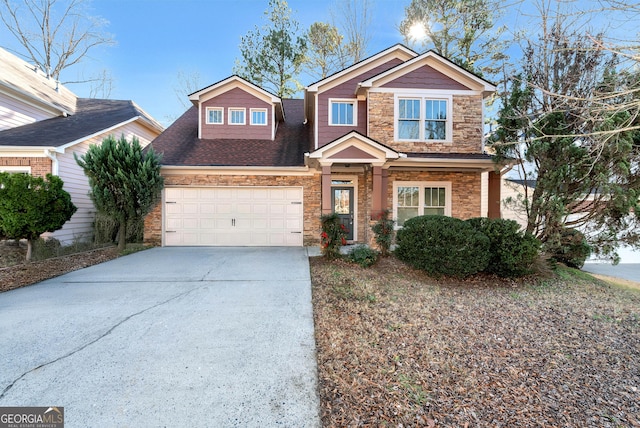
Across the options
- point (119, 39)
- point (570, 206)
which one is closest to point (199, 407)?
point (570, 206)

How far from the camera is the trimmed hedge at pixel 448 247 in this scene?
5609 millimetres

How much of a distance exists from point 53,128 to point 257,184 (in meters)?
8.38

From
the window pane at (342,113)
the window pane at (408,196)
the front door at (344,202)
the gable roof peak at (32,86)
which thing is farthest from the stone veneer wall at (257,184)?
the gable roof peak at (32,86)

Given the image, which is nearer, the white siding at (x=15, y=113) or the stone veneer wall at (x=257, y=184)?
the stone veneer wall at (x=257, y=184)

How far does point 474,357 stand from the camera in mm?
2953

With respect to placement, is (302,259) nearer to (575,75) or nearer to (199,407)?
(199,407)

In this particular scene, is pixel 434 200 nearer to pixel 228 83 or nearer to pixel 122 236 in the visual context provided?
pixel 228 83

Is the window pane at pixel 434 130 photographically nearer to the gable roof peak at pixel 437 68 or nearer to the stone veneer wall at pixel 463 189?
the stone veneer wall at pixel 463 189

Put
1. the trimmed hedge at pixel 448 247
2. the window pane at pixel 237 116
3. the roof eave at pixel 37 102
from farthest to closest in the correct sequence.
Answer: the window pane at pixel 237 116, the roof eave at pixel 37 102, the trimmed hedge at pixel 448 247

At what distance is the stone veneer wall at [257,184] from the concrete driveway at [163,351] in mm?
3788

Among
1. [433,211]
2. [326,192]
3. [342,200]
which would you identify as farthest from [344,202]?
[433,211]

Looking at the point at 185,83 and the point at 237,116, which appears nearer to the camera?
the point at 237,116

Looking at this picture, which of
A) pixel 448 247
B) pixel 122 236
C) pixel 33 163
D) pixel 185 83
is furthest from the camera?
pixel 185 83

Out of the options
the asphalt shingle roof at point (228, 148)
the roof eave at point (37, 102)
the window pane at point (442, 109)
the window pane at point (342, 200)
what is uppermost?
the roof eave at point (37, 102)
